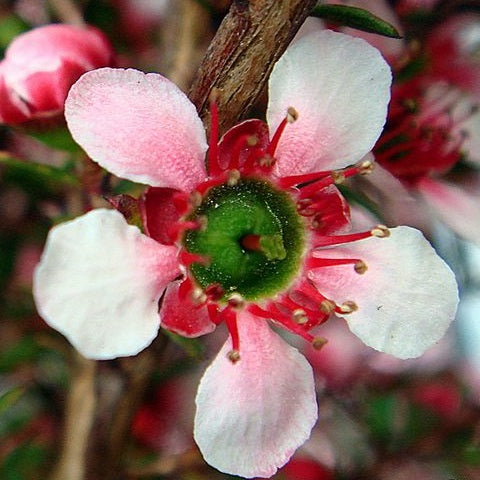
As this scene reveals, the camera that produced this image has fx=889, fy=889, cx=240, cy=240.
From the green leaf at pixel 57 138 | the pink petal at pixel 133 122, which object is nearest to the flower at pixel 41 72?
the green leaf at pixel 57 138

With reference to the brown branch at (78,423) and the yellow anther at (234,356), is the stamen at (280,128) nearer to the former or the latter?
the yellow anther at (234,356)

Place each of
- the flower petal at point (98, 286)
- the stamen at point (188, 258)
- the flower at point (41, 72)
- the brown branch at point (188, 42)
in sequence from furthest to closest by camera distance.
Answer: the brown branch at point (188, 42), the flower at point (41, 72), the stamen at point (188, 258), the flower petal at point (98, 286)

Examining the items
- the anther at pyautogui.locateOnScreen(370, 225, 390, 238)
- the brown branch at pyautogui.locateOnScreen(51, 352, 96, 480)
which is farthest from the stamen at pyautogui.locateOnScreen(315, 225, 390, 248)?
the brown branch at pyautogui.locateOnScreen(51, 352, 96, 480)

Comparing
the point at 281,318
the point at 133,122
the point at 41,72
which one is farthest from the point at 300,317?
the point at 41,72

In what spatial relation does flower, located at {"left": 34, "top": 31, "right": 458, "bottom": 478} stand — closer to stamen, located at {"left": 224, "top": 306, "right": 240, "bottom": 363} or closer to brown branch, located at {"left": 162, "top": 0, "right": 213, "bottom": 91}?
stamen, located at {"left": 224, "top": 306, "right": 240, "bottom": 363}

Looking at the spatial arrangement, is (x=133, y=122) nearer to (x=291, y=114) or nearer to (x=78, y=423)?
(x=291, y=114)
